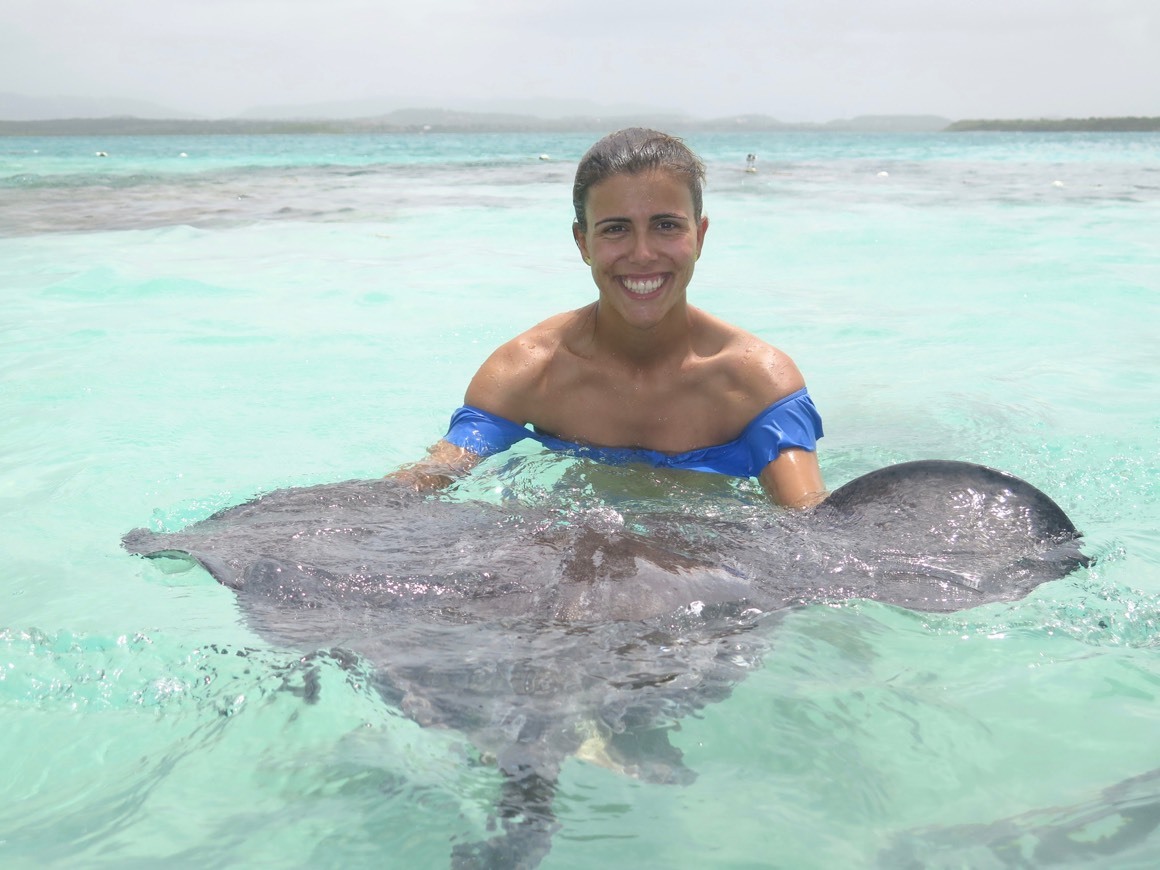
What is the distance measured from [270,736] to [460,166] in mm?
29772

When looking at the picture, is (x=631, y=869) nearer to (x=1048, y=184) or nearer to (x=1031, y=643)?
(x=1031, y=643)

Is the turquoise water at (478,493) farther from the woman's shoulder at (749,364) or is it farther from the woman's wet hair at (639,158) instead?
the woman's wet hair at (639,158)

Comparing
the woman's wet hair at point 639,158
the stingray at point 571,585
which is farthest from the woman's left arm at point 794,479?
the woman's wet hair at point 639,158

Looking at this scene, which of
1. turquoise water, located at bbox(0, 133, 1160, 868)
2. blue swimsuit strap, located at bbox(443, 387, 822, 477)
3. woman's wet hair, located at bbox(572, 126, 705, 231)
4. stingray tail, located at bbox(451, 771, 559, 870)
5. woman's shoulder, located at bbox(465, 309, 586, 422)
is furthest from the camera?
woman's shoulder, located at bbox(465, 309, 586, 422)

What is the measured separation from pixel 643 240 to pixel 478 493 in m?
1.07

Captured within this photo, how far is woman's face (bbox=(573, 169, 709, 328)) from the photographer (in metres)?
3.27

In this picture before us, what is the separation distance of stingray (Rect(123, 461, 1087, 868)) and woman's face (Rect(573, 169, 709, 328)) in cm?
76

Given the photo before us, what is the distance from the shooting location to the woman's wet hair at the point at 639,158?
325 centimetres

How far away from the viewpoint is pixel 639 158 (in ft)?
10.6

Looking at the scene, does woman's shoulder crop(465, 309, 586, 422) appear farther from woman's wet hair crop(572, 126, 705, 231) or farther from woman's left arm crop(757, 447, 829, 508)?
woman's left arm crop(757, 447, 829, 508)

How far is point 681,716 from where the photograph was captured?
213cm

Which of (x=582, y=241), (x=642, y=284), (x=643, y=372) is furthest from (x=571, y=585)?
(x=582, y=241)

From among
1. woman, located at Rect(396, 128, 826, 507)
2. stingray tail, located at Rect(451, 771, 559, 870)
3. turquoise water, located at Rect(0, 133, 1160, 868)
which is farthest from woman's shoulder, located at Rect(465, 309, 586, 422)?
stingray tail, located at Rect(451, 771, 559, 870)

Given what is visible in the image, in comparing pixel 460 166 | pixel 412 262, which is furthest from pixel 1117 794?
pixel 460 166
